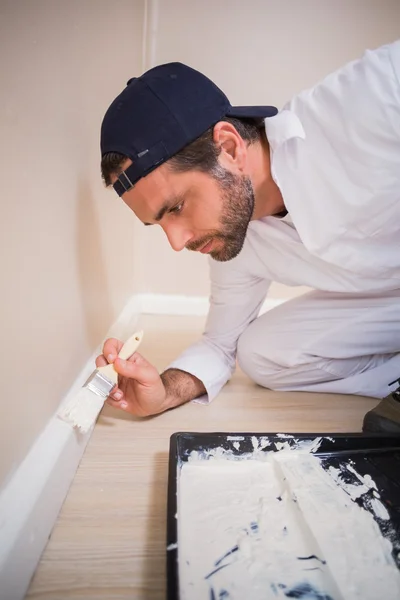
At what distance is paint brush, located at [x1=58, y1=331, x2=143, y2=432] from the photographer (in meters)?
0.55

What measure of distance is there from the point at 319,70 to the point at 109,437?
1.25 meters

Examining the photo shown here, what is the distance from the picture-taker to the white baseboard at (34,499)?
40 centimetres

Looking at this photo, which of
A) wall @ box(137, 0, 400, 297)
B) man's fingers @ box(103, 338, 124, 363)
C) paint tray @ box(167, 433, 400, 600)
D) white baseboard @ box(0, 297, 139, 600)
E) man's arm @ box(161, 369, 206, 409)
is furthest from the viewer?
wall @ box(137, 0, 400, 297)

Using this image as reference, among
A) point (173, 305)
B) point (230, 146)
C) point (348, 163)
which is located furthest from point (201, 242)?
point (173, 305)

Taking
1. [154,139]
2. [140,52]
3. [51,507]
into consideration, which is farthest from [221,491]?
[140,52]

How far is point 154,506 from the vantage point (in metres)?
0.53

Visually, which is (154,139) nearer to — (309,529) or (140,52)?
(309,529)

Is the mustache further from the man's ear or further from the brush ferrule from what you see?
the brush ferrule

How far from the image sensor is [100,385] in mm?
592

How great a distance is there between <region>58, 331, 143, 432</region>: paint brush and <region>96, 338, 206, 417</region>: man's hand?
2 cm

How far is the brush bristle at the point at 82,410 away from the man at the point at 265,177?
0.07m

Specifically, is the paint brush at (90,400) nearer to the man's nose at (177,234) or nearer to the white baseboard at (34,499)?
the white baseboard at (34,499)

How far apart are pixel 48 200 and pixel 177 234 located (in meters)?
0.20

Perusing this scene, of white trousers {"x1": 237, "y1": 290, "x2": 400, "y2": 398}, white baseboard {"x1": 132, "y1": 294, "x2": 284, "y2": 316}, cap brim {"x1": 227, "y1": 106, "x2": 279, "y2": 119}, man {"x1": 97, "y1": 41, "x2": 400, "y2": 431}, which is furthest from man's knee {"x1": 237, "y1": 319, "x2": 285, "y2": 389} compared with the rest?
white baseboard {"x1": 132, "y1": 294, "x2": 284, "y2": 316}
